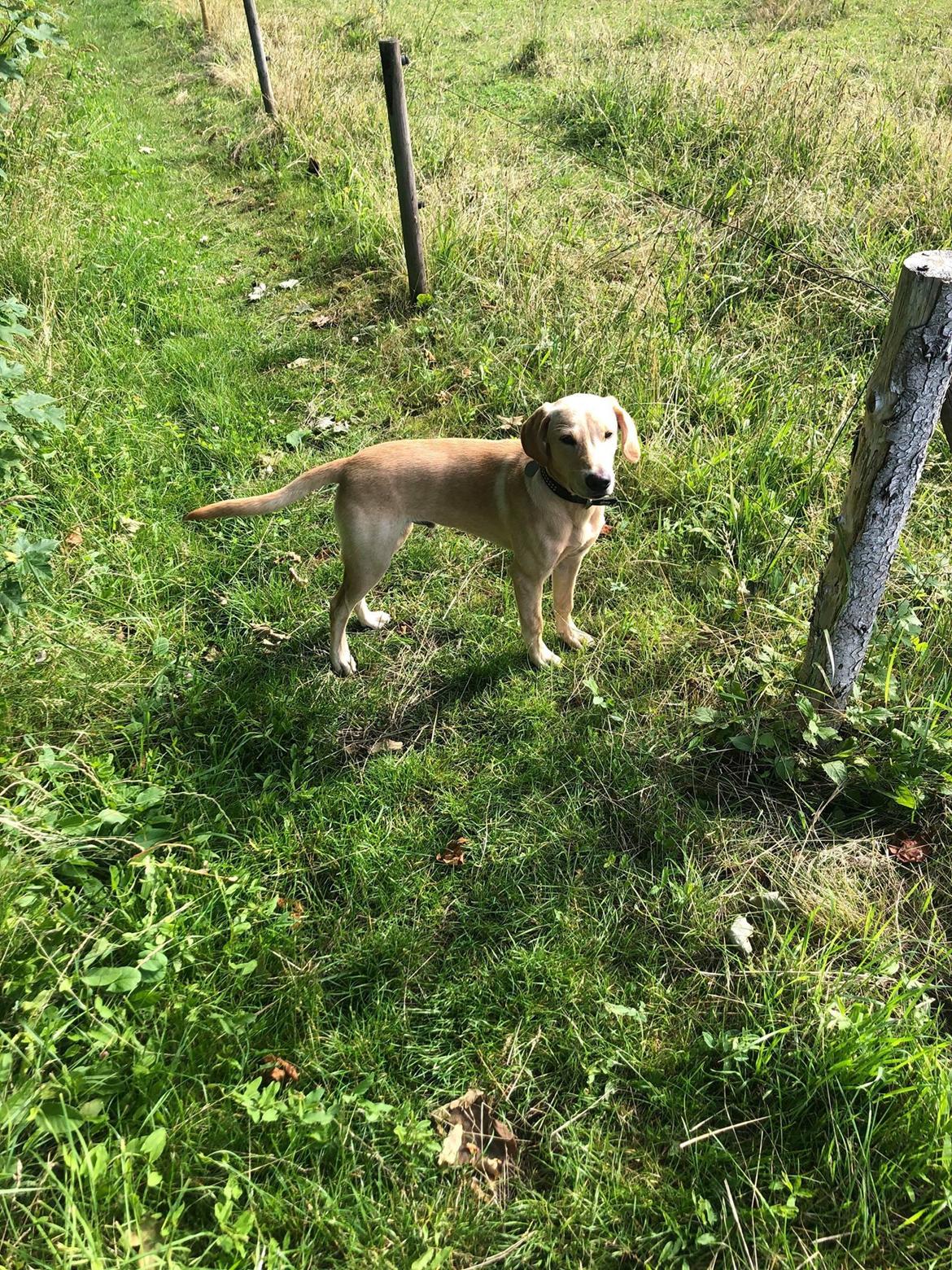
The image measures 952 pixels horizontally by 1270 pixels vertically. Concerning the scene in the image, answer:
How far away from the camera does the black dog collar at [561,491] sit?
261 cm

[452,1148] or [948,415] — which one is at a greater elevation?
[948,415]

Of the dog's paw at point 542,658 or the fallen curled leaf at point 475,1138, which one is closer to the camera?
the fallen curled leaf at point 475,1138

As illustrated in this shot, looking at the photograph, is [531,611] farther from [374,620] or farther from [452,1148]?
[452,1148]

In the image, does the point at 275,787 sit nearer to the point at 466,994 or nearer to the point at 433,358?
the point at 466,994

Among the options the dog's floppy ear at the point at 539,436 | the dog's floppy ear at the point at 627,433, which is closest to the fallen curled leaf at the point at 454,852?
the dog's floppy ear at the point at 539,436

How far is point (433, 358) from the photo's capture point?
5.03 metres

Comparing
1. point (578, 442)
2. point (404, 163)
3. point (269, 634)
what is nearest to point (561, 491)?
point (578, 442)

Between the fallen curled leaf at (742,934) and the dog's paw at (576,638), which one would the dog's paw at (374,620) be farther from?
the fallen curled leaf at (742,934)

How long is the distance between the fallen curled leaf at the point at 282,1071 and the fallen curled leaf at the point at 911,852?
201 centimetres

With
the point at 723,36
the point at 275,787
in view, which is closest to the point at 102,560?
the point at 275,787

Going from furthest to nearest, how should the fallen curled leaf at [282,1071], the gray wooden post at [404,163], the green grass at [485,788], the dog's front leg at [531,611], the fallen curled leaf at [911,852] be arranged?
1. the gray wooden post at [404,163]
2. the dog's front leg at [531,611]
3. the fallen curled leaf at [911,852]
4. the fallen curled leaf at [282,1071]
5. the green grass at [485,788]

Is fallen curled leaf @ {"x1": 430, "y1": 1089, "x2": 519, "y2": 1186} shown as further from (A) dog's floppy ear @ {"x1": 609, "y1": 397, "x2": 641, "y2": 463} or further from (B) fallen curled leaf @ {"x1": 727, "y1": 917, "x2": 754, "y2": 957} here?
(A) dog's floppy ear @ {"x1": 609, "y1": 397, "x2": 641, "y2": 463}

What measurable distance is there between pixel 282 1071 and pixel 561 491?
7.03ft

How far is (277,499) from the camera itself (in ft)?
9.36
